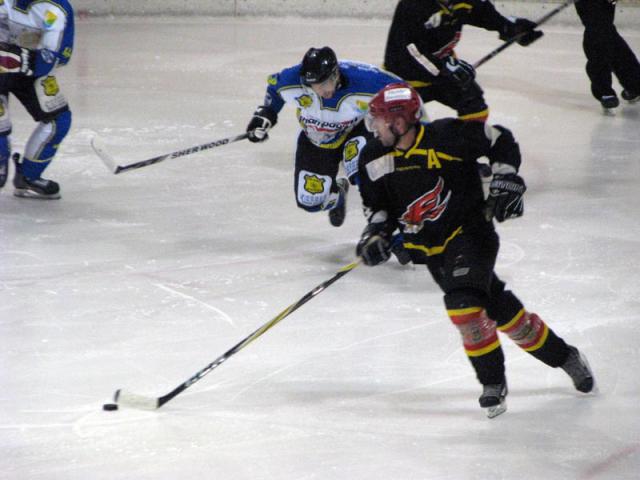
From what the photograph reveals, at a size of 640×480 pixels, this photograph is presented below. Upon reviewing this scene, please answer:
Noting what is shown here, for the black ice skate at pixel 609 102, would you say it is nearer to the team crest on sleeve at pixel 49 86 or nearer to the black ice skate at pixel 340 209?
the black ice skate at pixel 340 209

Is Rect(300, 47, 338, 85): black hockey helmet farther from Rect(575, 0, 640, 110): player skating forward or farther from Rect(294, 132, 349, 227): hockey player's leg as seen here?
Rect(575, 0, 640, 110): player skating forward

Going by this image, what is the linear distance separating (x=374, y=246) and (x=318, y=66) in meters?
1.29

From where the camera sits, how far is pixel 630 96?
24.7 feet

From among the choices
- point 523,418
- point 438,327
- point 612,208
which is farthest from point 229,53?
point 523,418

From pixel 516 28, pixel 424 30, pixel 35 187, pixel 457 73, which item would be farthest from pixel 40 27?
pixel 516 28

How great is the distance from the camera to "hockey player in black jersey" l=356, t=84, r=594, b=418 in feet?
10.0

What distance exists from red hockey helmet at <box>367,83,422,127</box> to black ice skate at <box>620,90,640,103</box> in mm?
4789

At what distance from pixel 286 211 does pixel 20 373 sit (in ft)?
6.89

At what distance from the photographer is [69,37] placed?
521 centimetres

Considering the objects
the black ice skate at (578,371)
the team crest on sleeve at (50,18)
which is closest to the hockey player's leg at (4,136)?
the team crest on sleeve at (50,18)

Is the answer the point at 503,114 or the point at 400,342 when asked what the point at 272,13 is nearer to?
the point at 503,114

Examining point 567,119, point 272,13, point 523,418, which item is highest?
point 523,418

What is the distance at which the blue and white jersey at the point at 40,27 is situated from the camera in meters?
5.08

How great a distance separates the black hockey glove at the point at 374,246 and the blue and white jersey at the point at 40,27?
250 centimetres
